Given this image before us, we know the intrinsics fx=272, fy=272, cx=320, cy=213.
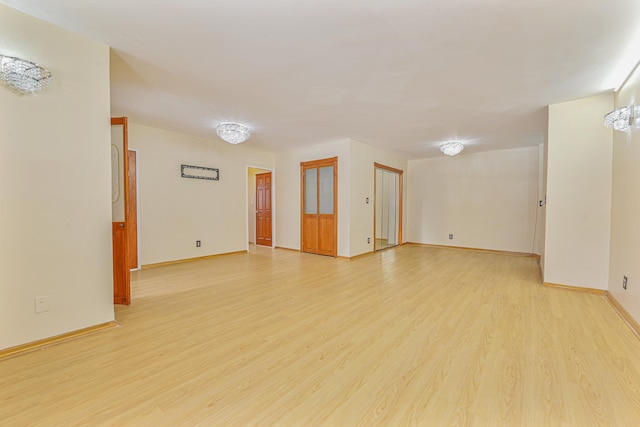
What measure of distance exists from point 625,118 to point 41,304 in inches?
206

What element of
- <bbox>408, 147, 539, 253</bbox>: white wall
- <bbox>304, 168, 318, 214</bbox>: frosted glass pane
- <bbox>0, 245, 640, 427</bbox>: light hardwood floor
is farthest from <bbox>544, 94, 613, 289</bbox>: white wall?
<bbox>304, 168, 318, 214</bbox>: frosted glass pane

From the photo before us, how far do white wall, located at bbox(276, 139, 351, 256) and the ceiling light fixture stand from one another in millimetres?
3576

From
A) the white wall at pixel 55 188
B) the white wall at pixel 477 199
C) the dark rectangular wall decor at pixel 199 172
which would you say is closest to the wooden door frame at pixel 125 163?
the white wall at pixel 55 188

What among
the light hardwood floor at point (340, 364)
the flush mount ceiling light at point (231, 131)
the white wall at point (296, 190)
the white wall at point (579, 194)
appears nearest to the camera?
the light hardwood floor at point (340, 364)

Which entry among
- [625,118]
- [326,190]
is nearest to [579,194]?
[625,118]

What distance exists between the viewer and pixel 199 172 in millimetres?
5367

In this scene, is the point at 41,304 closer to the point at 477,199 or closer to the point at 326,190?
the point at 326,190

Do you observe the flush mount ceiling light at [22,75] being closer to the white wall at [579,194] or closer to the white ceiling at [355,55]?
the white ceiling at [355,55]

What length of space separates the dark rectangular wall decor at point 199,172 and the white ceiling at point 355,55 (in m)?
1.22

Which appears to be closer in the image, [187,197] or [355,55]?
[355,55]

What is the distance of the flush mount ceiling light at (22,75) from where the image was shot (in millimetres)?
1834

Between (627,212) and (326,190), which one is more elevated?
(326,190)

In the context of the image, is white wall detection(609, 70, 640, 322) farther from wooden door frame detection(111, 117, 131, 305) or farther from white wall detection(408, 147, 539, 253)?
wooden door frame detection(111, 117, 131, 305)

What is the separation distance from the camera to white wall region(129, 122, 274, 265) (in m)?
4.70
